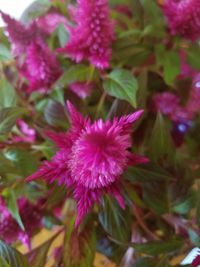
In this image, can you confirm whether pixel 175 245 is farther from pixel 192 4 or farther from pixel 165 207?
pixel 192 4

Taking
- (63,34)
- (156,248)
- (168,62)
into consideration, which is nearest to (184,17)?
(168,62)

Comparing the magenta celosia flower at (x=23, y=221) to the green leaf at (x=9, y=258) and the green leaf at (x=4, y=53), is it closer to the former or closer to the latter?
the green leaf at (x=9, y=258)

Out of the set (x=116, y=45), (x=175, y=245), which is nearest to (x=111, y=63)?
(x=116, y=45)

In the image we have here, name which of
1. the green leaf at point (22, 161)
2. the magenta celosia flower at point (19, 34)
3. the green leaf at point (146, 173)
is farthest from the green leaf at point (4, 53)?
the green leaf at point (146, 173)

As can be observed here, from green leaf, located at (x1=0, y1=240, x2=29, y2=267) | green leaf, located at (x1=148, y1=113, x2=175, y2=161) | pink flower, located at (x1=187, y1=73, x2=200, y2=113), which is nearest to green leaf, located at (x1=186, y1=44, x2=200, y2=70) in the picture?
pink flower, located at (x1=187, y1=73, x2=200, y2=113)

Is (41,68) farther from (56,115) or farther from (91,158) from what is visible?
(91,158)

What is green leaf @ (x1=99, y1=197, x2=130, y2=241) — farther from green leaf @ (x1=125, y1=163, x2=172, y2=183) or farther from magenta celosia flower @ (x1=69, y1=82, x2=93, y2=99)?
magenta celosia flower @ (x1=69, y1=82, x2=93, y2=99)

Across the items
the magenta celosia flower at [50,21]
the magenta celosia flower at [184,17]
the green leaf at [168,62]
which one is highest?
the magenta celosia flower at [50,21]
